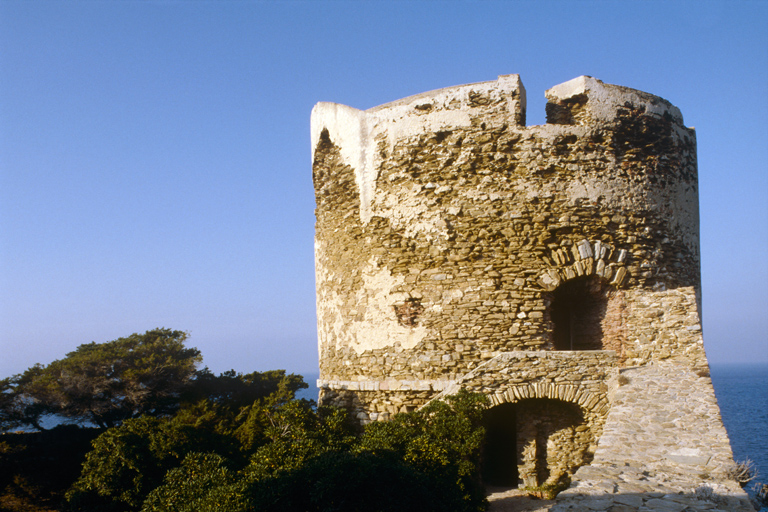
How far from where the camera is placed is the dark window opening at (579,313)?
9.78 m

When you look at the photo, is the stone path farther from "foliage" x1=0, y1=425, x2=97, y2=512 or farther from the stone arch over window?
"foliage" x1=0, y1=425, x2=97, y2=512

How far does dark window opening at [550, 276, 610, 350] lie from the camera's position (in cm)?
978

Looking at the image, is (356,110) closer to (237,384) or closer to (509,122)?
(509,122)

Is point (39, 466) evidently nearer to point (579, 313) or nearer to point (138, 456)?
point (138, 456)

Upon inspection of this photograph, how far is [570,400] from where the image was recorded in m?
8.41

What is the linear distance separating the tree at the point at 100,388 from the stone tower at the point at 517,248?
9.73 m

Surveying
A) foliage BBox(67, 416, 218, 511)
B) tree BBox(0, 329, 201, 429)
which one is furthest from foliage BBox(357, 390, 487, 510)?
tree BBox(0, 329, 201, 429)

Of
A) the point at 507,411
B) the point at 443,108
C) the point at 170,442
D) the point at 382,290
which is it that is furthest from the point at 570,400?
the point at 170,442

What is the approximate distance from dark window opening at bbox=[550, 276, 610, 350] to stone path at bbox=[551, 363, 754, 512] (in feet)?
5.62

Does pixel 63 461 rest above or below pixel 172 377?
below

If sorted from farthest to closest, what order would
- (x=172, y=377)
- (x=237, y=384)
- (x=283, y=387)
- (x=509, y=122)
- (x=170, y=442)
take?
(x=237, y=384), (x=172, y=377), (x=283, y=387), (x=170, y=442), (x=509, y=122)

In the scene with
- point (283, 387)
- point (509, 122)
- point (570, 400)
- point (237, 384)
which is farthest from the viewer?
point (237, 384)

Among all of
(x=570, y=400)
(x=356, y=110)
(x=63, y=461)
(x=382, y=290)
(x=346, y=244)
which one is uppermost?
(x=356, y=110)

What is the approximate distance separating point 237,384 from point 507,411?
38.9 feet
